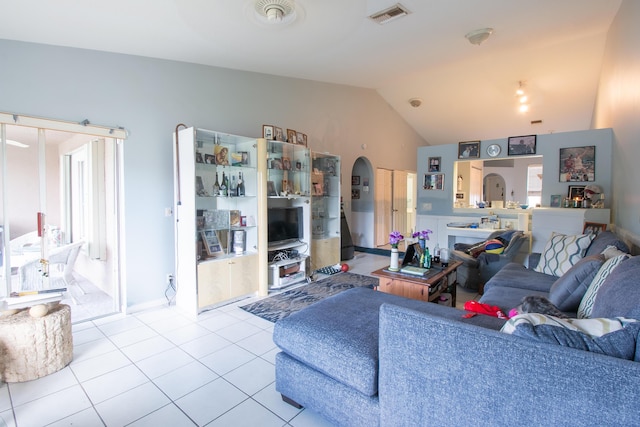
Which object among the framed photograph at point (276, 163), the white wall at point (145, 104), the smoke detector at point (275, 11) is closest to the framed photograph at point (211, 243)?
the white wall at point (145, 104)

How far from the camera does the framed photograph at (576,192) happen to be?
438cm

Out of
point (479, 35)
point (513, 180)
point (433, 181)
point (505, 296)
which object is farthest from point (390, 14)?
point (513, 180)

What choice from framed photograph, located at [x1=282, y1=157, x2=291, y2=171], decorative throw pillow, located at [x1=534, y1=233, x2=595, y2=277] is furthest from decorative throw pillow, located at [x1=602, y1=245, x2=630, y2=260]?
framed photograph, located at [x1=282, y1=157, x2=291, y2=171]

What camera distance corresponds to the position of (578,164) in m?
4.42

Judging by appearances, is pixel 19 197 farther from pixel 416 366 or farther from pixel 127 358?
pixel 416 366

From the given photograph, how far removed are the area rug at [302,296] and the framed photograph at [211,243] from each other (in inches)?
28.8

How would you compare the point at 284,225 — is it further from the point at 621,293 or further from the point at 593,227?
the point at 593,227

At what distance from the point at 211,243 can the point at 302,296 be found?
130cm

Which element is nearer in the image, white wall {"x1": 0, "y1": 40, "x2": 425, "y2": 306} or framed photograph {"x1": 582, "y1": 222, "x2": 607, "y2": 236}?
white wall {"x1": 0, "y1": 40, "x2": 425, "y2": 306}

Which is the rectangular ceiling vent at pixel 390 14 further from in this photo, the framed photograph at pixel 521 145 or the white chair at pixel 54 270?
the white chair at pixel 54 270

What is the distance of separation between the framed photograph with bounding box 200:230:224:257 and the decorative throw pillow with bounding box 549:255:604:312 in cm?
330

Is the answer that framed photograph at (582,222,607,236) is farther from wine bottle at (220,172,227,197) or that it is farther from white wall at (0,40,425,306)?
wine bottle at (220,172,227,197)

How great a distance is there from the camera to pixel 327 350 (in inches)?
65.6

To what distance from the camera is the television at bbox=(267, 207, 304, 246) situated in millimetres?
→ 4414
